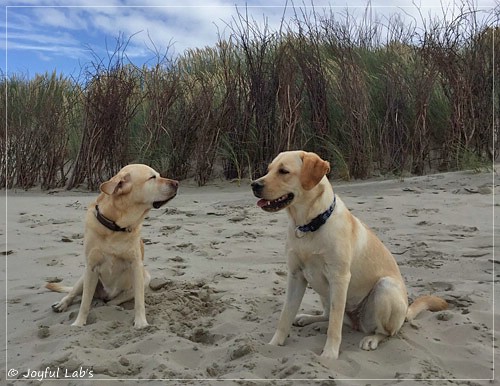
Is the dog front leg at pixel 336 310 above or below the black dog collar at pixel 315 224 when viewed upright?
below

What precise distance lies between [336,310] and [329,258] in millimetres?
323

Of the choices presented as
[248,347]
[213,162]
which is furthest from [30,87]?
[248,347]

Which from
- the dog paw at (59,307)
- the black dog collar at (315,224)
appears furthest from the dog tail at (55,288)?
the black dog collar at (315,224)

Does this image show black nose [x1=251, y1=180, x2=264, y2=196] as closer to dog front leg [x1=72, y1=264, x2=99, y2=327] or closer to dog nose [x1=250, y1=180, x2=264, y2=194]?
dog nose [x1=250, y1=180, x2=264, y2=194]

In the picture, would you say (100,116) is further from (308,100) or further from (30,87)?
(308,100)

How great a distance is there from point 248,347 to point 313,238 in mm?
770

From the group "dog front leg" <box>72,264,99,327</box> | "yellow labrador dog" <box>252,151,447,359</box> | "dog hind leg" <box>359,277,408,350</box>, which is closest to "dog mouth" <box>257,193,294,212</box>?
"yellow labrador dog" <box>252,151,447,359</box>

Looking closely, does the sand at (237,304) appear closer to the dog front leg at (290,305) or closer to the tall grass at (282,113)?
the dog front leg at (290,305)

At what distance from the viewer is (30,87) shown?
1138 cm

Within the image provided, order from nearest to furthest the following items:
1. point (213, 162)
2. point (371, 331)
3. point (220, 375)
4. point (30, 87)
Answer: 1. point (220, 375)
2. point (371, 331)
3. point (213, 162)
4. point (30, 87)

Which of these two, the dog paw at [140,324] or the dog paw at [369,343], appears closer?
the dog paw at [369,343]

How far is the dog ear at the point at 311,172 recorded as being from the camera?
3391 mm

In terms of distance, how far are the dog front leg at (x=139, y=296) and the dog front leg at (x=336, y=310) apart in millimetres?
1296

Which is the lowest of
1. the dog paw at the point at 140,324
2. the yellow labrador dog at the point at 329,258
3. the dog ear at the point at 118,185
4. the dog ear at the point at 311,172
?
the dog paw at the point at 140,324
